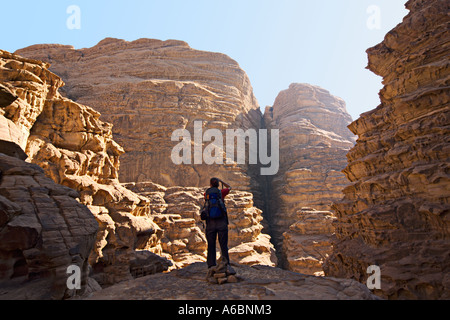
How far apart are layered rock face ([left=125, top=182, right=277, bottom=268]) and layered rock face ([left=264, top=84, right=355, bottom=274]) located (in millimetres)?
3421

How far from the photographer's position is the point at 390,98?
10.7 meters

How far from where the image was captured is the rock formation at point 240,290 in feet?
12.8

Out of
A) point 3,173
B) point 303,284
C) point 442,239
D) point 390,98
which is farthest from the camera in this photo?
point 390,98

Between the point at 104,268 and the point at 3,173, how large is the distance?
331 inches

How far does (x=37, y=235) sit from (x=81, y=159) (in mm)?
10808

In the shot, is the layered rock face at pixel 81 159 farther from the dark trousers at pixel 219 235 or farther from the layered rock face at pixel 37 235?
the dark trousers at pixel 219 235

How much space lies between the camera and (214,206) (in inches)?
206

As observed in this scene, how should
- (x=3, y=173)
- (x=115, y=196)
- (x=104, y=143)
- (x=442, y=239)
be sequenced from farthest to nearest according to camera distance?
1. (x=104, y=143)
2. (x=115, y=196)
3. (x=442, y=239)
4. (x=3, y=173)

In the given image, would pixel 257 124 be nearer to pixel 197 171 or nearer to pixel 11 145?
pixel 197 171

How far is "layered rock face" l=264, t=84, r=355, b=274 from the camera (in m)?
32.2

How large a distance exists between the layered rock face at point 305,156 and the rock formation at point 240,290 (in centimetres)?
1901

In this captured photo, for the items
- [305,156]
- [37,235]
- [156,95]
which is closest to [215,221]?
[37,235]

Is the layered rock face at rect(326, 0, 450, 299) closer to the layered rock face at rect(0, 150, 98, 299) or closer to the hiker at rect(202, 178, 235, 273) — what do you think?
the hiker at rect(202, 178, 235, 273)
